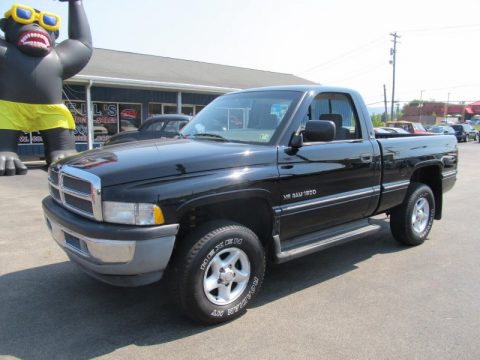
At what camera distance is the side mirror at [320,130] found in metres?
3.74

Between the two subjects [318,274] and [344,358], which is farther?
[318,274]

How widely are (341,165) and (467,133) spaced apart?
120ft

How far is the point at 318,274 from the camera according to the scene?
14.9 feet

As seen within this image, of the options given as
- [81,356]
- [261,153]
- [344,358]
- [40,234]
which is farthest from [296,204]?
[40,234]

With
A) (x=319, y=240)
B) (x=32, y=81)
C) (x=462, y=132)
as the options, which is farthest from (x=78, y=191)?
(x=462, y=132)

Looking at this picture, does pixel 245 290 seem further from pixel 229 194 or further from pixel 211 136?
pixel 211 136

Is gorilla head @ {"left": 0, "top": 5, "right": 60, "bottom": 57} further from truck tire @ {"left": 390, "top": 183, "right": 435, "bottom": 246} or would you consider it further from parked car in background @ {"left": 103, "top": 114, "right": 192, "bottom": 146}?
truck tire @ {"left": 390, "top": 183, "right": 435, "bottom": 246}

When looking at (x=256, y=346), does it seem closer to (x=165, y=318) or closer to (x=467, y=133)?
(x=165, y=318)

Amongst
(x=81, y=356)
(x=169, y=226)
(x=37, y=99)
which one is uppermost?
(x=37, y=99)

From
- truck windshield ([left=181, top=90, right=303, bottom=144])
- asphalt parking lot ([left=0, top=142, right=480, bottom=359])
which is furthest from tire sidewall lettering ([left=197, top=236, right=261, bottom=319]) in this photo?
truck windshield ([left=181, top=90, right=303, bottom=144])

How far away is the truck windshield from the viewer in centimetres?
405

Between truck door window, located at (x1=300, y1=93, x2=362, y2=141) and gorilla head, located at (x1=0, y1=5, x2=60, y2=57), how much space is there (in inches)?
405

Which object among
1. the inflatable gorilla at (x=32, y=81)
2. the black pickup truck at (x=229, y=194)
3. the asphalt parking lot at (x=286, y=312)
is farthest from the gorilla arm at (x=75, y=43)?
the black pickup truck at (x=229, y=194)

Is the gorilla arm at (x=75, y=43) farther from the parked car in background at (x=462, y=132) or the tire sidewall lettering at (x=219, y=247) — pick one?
the parked car in background at (x=462, y=132)
